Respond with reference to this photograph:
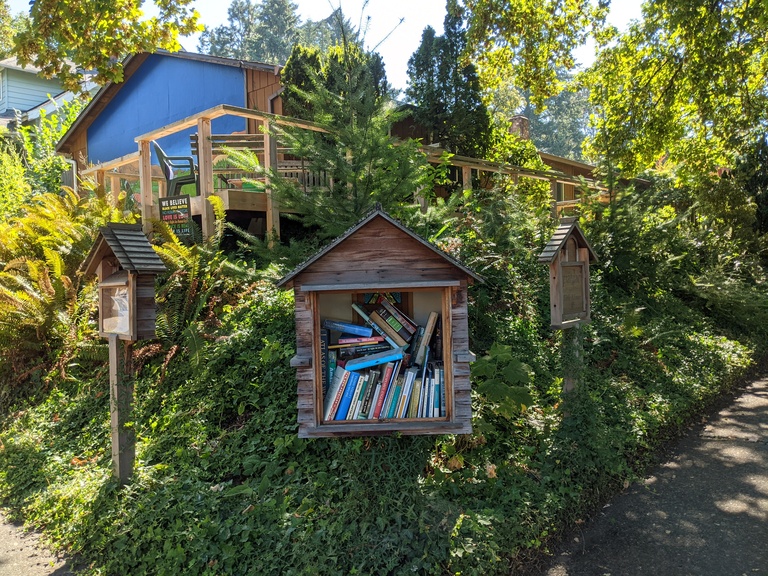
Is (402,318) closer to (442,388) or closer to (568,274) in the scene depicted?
(442,388)

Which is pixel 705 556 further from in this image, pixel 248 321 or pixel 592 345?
pixel 248 321

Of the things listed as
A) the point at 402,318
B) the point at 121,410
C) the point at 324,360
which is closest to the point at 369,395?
the point at 324,360

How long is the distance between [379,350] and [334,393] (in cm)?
49

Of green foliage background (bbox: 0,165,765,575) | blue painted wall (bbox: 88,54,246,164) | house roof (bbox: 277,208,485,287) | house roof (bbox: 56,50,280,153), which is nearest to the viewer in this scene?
green foliage background (bbox: 0,165,765,575)

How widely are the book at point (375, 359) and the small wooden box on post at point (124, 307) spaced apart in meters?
1.66

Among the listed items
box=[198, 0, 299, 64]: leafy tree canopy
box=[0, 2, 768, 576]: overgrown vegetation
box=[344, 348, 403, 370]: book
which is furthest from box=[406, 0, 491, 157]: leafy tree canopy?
box=[198, 0, 299, 64]: leafy tree canopy

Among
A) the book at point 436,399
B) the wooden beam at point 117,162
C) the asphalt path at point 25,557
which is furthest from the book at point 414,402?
the wooden beam at point 117,162

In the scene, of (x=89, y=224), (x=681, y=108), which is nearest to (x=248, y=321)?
(x=89, y=224)

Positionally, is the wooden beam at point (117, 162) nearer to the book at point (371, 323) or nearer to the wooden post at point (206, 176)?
the wooden post at point (206, 176)

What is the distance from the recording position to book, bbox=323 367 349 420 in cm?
450

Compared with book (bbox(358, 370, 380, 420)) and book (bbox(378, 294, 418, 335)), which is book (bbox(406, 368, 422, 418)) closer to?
book (bbox(358, 370, 380, 420))

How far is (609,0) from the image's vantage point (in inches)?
445

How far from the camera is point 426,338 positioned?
15.6 feet

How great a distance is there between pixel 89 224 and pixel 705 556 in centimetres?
805
